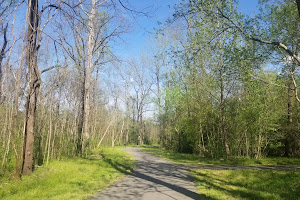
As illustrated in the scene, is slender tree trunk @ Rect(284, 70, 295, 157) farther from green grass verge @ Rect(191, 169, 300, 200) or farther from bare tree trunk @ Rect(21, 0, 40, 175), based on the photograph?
bare tree trunk @ Rect(21, 0, 40, 175)

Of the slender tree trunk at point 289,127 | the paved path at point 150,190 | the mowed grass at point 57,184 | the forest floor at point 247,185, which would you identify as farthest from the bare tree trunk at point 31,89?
the slender tree trunk at point 289,127

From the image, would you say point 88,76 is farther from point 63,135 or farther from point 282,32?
point 282,32

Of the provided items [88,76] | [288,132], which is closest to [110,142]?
[88,76]

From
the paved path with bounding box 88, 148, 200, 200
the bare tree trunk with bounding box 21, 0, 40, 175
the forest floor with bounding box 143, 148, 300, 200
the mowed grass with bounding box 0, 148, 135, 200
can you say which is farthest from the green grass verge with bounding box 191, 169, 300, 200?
the bare tree trunk with bounding box 21, 0, 40, 175

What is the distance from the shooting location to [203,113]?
1683 cm

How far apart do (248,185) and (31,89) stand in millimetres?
8305

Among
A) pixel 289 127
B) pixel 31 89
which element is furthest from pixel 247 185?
pixel 289 127

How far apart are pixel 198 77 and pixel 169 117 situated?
30.9 ft

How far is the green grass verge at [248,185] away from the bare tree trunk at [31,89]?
591 centimetres

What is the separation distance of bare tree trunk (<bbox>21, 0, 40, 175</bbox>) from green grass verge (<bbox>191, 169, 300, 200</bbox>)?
591cm

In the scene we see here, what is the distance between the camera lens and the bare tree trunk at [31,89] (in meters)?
7.82

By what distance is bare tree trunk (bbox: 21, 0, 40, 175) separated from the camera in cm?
782

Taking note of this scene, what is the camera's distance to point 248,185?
7738mm

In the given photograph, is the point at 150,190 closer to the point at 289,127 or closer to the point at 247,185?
the point at 247,185
